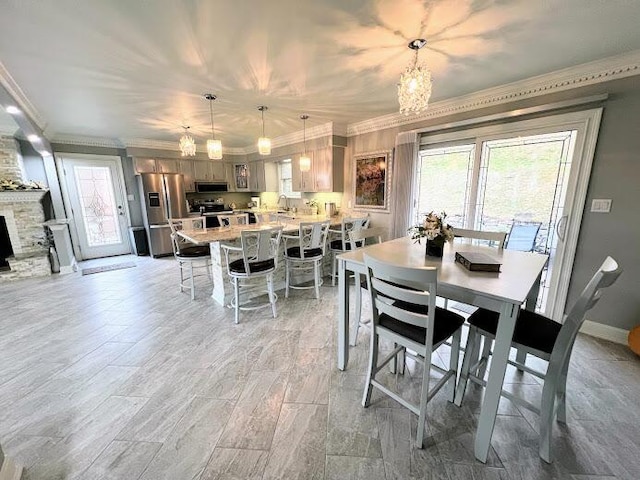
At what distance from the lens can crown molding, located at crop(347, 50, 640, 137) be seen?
2.20 meters

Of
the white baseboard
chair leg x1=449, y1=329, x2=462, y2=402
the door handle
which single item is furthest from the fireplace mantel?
the white baseboard

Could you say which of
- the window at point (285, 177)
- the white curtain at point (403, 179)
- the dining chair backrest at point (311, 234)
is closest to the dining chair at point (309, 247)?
the dining chair backrest at point (311, 234)

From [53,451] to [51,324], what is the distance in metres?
2.02

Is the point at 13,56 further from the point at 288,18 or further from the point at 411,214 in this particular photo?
the point at 411,214

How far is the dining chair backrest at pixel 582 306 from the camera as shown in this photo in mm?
1170

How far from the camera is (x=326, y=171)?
4.73 m

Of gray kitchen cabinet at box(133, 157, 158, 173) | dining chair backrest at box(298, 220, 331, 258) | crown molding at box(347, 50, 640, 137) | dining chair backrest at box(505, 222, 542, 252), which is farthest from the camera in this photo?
gray kitchen cabinet at box(133, 157, 158, 173)

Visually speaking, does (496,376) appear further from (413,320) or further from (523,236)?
(523,236)

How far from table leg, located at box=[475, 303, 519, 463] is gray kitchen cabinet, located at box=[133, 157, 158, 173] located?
22.6 feet

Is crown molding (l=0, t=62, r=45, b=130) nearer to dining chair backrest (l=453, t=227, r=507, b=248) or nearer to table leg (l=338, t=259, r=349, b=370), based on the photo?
table leg (l=338, t=259, r=349, b=370)

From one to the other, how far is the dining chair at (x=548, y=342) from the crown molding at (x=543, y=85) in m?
2.07

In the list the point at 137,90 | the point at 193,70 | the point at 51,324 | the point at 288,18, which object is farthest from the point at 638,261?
the point at 51,324

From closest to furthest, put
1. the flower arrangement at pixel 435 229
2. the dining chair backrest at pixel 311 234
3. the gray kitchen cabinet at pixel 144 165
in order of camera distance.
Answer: the flower arrangement at pixel 435 229, the dining chair backrest at pixel 311 234, the gray kitchen cabinet at pixel 144 165

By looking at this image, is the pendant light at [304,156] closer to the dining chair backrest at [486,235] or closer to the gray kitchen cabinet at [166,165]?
the dining chair backrest at [486,235]
